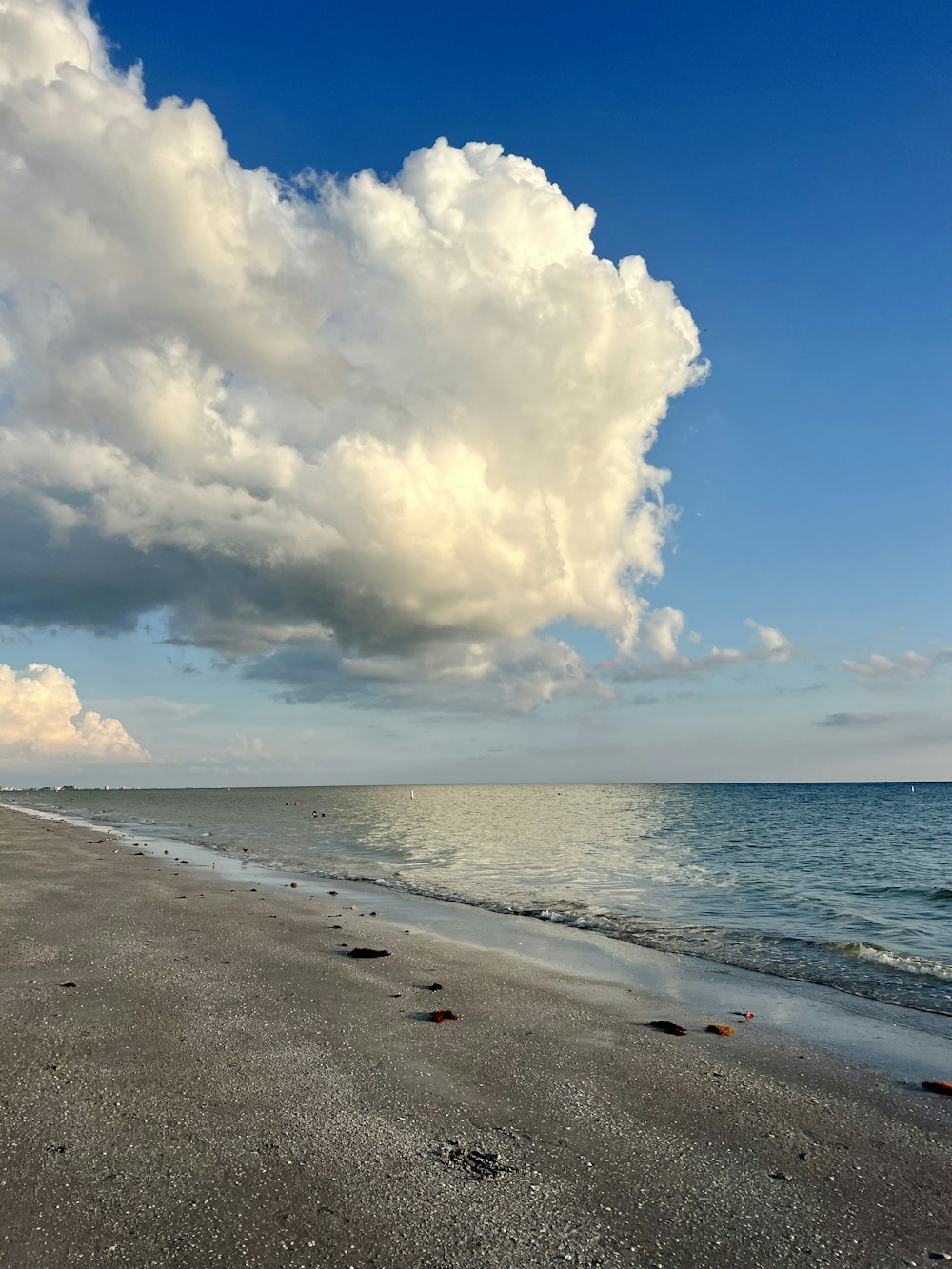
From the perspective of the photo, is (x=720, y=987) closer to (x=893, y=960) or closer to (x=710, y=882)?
(x=893, y=960)

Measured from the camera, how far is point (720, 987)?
12703mm

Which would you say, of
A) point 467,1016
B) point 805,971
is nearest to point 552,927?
point 805,971

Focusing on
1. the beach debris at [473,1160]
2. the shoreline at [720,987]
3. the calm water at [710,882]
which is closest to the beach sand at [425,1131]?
the beach debris at [473,1160]

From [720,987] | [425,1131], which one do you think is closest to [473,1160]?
[425,1131]

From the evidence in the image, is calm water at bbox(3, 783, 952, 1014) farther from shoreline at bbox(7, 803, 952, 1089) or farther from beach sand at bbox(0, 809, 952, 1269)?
beach sand at bbox(0, 809, 952, 1269)

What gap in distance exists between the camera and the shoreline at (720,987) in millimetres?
9617

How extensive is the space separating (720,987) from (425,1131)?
8.17m

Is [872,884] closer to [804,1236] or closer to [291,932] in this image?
[291,932]

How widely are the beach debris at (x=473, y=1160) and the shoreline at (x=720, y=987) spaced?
5.39m

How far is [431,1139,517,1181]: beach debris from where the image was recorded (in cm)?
566

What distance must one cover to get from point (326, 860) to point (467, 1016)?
91.2ft

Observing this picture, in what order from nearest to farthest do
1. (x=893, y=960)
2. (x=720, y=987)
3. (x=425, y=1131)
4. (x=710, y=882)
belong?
(x=425, y=1131)
(x=720, y=987)
(x=893, y=960)
(x=710, y=882)

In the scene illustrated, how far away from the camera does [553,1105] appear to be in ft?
23.0

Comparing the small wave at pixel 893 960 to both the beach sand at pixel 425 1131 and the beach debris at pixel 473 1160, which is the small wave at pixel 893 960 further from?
the beach debris at pixel 473 1160
